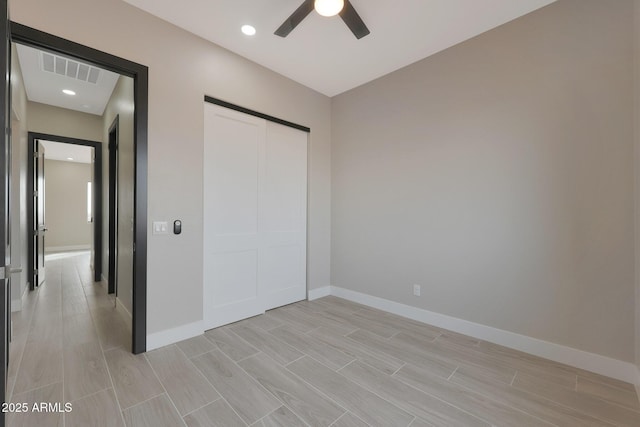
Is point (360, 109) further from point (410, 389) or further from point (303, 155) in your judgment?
point (410, 389)

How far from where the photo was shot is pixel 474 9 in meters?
2.28

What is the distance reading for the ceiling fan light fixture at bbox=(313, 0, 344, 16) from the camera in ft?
6.26

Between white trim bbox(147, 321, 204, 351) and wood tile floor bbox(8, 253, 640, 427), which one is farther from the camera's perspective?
white trim bbox(147, 321, 204, 351)

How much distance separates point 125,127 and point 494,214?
408 centimetres

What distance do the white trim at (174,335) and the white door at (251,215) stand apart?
13cm

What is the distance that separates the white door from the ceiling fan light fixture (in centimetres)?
145

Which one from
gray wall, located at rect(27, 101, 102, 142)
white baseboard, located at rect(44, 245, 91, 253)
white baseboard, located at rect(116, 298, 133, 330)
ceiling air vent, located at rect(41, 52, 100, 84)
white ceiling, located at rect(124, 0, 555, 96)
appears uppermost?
white ceiling, located at rect(124, 0, 555, 96)

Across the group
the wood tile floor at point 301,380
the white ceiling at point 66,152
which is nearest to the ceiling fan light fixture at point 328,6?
the wood tile floor at point 301,380

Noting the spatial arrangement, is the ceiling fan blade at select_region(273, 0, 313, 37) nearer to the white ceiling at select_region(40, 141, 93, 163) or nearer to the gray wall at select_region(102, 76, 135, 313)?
the gray wall at select_region(102, 76, 135, 313)

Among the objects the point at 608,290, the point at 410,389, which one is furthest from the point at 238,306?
the point at 608,290

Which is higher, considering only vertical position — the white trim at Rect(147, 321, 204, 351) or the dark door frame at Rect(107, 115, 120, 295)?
the dark door frame at Rect(107, 115, 120, 295)

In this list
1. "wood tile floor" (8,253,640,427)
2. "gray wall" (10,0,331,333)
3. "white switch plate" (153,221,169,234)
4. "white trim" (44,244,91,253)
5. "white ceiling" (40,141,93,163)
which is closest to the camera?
"wood tile floor" (8,253,640,427)

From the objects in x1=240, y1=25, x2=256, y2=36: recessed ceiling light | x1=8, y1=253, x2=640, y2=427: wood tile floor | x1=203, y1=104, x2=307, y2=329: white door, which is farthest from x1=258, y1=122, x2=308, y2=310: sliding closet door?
x1=240, y1=25, x2=256, y2=36: recessed ceiling light

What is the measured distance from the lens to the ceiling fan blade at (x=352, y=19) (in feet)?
6.59
